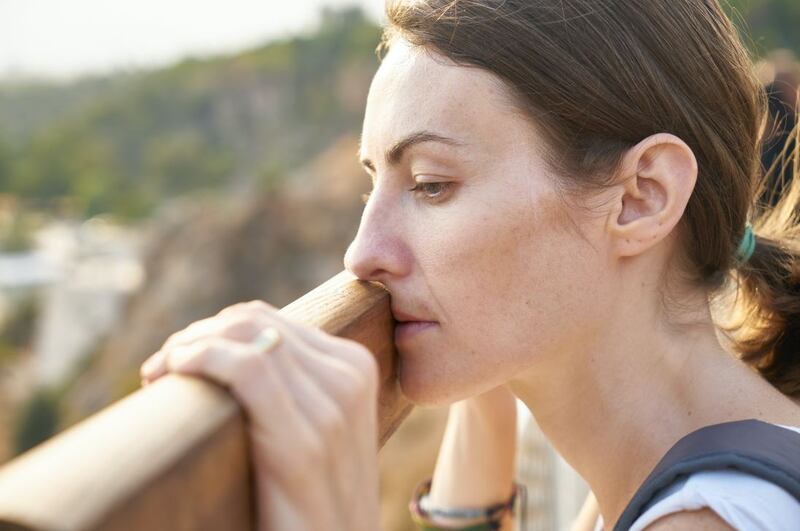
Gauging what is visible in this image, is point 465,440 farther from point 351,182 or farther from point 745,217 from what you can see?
point 351,182

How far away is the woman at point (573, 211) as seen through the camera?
122 cm

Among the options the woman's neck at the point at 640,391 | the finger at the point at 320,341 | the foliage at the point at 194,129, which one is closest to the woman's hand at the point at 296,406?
the finger at the point at 320,341

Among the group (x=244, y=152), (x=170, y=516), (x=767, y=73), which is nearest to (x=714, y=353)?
(x=170, y=516)

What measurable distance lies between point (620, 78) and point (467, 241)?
Result: 328mm

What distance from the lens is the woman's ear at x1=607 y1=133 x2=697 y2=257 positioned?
4.25 feet

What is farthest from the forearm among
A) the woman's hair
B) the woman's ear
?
the woman's ear

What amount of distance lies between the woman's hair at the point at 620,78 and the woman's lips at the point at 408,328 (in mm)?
293

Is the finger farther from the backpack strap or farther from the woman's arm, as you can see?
the woman's arm

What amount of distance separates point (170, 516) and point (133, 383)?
26574mm

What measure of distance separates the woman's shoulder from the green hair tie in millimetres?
526

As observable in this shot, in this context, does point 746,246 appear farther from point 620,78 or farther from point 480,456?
point 480,456

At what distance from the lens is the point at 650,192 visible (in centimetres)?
133

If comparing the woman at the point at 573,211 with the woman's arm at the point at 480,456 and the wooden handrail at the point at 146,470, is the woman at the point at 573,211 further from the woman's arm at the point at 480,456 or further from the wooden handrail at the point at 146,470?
the wooden handrail at the point at 146,470

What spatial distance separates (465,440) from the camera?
183cm
